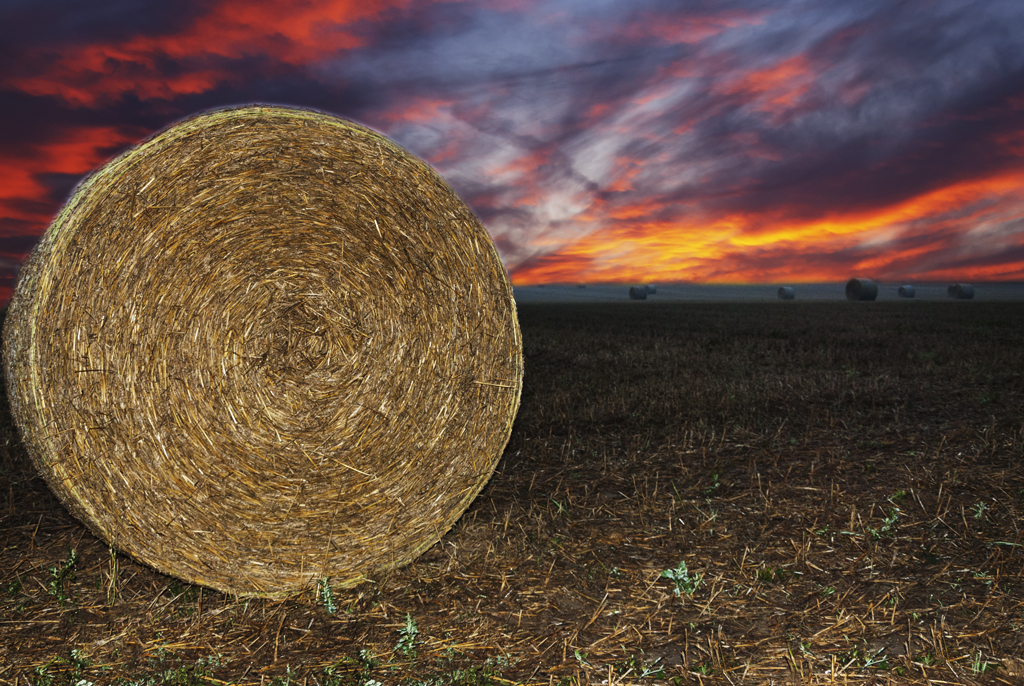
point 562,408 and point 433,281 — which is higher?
point 433,281

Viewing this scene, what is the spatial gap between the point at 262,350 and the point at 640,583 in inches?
112

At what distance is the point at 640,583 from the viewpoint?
4.43 m

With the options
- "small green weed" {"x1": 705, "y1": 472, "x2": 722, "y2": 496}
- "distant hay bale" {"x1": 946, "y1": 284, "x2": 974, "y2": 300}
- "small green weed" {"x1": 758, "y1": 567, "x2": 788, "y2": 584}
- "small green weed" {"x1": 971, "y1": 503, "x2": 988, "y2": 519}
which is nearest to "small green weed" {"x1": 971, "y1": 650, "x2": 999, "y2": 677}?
"small green weed" {"x1": 758, "y1": 567, "x2": 788, "y2": 584}

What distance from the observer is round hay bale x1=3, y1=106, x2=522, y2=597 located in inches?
160

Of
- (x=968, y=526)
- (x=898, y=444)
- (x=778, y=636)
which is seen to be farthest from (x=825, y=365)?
(x=778, y=636)

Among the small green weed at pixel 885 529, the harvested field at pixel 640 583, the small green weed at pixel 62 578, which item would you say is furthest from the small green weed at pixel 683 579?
the small green weed at pixel 62 578

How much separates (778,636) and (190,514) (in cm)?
354

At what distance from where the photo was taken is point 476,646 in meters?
3.71

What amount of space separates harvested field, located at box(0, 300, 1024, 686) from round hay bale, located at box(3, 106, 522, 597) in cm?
46

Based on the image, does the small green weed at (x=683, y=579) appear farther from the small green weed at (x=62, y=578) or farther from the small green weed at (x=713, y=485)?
the small green weed at (x=62, y=578)

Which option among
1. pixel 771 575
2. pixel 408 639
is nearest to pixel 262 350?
pixel 408 639

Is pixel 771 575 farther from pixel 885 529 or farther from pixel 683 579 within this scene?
pixel 885 529

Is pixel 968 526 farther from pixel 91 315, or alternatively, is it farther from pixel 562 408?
pixel 91 315

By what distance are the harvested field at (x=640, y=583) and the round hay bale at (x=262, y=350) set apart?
0.46m
